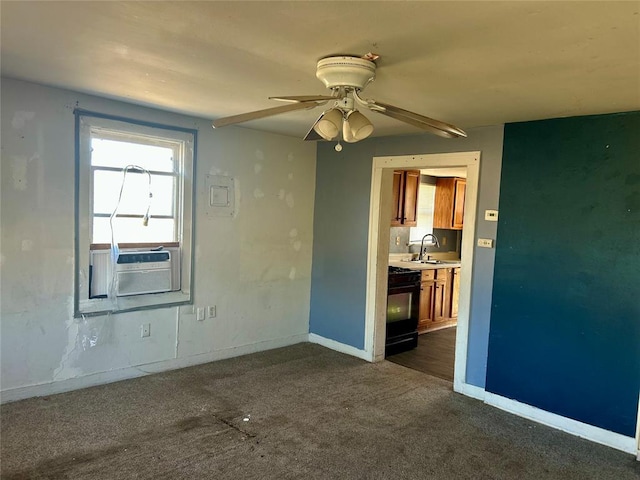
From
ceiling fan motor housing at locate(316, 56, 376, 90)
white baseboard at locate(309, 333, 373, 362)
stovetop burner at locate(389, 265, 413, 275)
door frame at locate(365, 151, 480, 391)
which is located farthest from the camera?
stovetop burner at locate(389, 265, 413, 275)

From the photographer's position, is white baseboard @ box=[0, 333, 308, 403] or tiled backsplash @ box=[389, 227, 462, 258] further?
tiled backsplash @ box=[389, 227, 462, 258]

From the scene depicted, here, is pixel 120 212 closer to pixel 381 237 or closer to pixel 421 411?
pixel 381 237

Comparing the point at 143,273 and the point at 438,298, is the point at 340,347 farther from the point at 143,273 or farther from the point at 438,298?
the point at 143,273

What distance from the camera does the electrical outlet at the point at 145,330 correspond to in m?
4.01

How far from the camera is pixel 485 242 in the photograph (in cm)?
386

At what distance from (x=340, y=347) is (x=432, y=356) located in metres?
1.07

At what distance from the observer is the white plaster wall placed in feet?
10.8

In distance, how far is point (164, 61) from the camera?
2545mm

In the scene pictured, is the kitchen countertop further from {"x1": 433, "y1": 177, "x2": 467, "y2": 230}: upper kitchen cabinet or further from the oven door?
{"x1": 433, "y1": 177, "x2": 467, "y2": 230}: upper kitchen cabinet

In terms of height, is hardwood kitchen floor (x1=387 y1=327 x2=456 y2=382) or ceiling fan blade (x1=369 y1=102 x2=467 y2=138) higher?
ceiling fan blade (x1=369 y1=102 x2=467 y2=138)

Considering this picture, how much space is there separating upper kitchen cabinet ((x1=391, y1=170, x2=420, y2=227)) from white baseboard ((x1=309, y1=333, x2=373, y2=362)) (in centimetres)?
179

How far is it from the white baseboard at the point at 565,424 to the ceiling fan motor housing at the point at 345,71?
289 cm

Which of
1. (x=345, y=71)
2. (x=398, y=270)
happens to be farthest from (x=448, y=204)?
(x=345, y=71)

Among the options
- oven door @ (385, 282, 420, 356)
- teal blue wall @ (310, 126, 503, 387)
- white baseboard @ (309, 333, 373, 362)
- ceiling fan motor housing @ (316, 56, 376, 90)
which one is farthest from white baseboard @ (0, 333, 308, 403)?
ceiling fan motor housing @ (316, 56, 376, 90)
